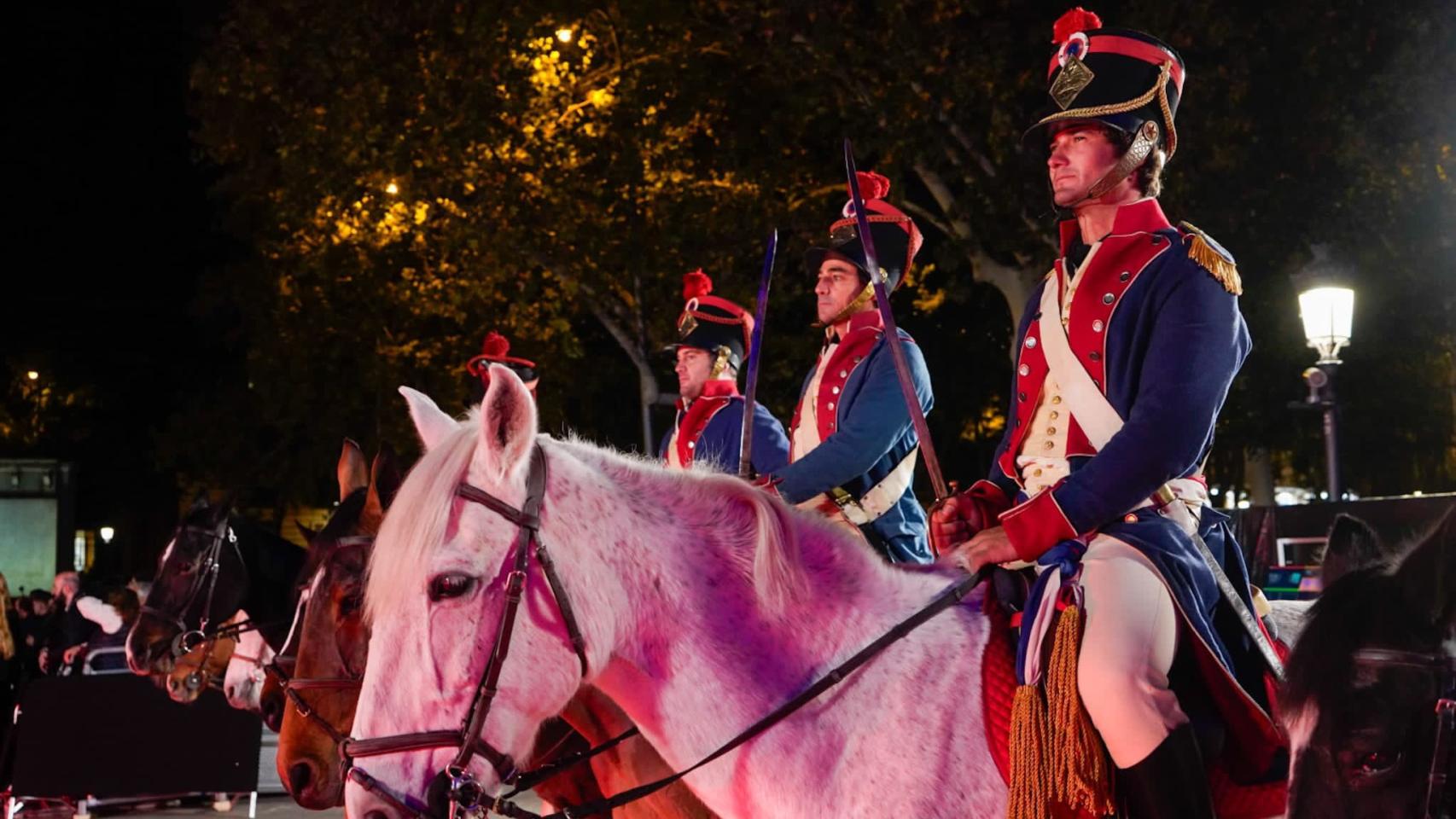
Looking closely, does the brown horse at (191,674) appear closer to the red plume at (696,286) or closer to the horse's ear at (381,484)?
the horse's ear at (381,484)

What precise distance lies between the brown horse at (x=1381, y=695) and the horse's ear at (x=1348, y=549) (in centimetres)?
24

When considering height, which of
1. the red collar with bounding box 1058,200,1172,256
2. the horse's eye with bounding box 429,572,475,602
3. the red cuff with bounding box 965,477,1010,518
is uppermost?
the red collar with bounding box 1058,200,1172,256

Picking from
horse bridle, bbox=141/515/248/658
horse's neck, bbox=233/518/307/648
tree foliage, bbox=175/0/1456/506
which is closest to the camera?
horse bridle, bbox=141/515/248/658

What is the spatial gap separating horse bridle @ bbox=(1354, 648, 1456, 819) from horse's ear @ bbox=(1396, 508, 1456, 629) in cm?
11

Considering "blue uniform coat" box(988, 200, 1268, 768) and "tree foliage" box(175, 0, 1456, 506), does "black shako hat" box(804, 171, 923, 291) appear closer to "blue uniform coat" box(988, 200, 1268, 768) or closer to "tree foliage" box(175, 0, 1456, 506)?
"blue uniform coat" box(988, 200, 1268, 768)

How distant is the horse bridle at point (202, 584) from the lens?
9.48 meters

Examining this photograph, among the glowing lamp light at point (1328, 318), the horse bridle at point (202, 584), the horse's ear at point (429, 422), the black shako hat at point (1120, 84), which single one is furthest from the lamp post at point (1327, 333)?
the horse's ear at point (429, 422)

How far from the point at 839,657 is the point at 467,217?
57.5ft

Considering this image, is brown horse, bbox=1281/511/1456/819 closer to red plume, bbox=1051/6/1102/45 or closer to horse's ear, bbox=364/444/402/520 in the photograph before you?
red plume, bbox=1051/6/1102/45

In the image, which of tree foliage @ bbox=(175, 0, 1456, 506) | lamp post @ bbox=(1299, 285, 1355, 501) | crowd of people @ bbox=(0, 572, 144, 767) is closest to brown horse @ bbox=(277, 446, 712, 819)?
tree foliage @ bbox=(175, 0, 1456, 506)

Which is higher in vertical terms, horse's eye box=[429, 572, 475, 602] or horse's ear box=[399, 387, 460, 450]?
horse's ear box=[399, 387, 460, 450]

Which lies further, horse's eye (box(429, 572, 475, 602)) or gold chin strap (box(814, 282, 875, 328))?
gold chin strap (box(814, 282, 875, 328))

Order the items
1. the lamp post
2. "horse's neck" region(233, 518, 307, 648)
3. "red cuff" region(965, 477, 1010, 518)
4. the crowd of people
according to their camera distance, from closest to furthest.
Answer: "red cuff" region(965, 477, 1010, 518), "horse's neck" region(233, 518, 307, 648), the lamp post, the crowd of people

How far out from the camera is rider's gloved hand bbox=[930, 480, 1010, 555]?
3.77m
